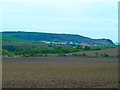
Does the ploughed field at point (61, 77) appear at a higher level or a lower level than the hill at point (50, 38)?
lower

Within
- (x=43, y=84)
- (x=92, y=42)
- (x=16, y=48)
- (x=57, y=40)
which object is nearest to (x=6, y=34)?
(x=57, y=40)

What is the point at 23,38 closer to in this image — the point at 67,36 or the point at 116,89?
the point at 67,36

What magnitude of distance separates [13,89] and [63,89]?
2218mm

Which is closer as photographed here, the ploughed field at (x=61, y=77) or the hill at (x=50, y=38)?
the ploughed field at (x=61, y=77)

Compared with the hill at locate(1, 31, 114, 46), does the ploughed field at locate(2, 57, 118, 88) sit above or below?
below

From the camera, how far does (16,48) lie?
93750 millimetres

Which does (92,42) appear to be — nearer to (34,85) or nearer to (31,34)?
(31,34)

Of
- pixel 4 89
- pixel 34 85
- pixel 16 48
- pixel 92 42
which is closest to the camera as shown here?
pixel 4 89

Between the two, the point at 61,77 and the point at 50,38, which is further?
the point at 50,38

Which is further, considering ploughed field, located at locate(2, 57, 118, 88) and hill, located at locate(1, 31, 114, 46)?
hill, located at locate(1, 31, 114, 46)

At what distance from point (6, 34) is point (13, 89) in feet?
361

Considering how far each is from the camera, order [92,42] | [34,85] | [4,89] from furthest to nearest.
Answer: [92,42], [34,85], [4,89]

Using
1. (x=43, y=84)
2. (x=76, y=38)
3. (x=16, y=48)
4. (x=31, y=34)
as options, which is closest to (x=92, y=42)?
(x=76, y=38)

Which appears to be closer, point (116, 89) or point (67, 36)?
point (116, 89)
